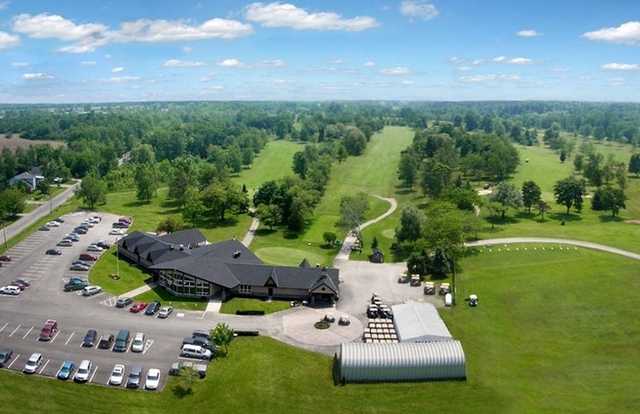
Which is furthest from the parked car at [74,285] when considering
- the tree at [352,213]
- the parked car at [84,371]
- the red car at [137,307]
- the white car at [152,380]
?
the tree at [352,213]

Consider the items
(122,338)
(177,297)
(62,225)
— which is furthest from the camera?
(62,225)

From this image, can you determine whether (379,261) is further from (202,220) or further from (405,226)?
(202,220)

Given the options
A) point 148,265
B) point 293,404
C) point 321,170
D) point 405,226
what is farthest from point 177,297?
point 321,170

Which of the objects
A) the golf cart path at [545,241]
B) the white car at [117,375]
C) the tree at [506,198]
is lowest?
the white car at [117,375]

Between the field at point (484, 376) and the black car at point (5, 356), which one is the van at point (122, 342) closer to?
the field at point (484, 376)

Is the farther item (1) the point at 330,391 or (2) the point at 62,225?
(2) the point at 62,225
